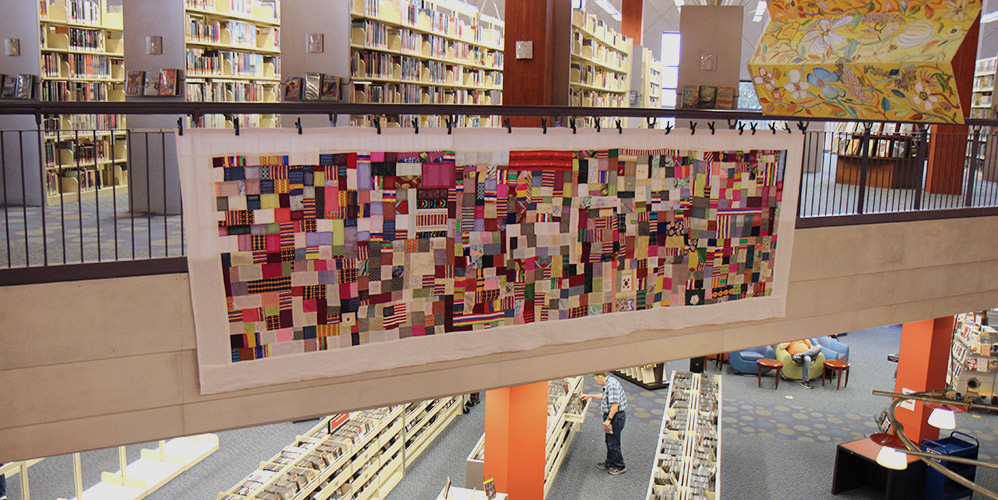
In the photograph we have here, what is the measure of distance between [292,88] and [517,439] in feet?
12.9

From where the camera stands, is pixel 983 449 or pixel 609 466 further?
pixel 983 449

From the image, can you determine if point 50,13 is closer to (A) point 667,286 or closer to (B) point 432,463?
(B) point 432,463

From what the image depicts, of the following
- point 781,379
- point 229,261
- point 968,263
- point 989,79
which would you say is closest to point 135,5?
point 229,261

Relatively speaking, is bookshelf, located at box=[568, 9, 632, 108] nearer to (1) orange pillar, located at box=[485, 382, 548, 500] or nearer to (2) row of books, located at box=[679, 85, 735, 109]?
(2) row of books, located at box=[679, 85, 735, 109]

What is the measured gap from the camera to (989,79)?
1491 cm

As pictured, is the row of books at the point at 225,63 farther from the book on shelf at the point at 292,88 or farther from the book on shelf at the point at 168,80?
the book on shelf at the point at 292,88

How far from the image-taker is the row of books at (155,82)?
6.91 metres

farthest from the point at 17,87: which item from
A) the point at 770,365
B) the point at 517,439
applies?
the point at 770,365

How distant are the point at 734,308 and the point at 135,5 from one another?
19.1 feet

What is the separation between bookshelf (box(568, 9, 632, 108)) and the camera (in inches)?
436

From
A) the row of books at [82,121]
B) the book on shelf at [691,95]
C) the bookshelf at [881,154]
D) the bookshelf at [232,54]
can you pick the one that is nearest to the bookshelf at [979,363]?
the bookshelf at [881,154]

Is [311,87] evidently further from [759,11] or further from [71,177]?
[759,11]

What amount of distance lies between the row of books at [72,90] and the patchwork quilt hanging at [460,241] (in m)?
6.16

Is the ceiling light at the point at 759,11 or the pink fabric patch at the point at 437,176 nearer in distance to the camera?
the pink fabric patch at the point at 437,176
